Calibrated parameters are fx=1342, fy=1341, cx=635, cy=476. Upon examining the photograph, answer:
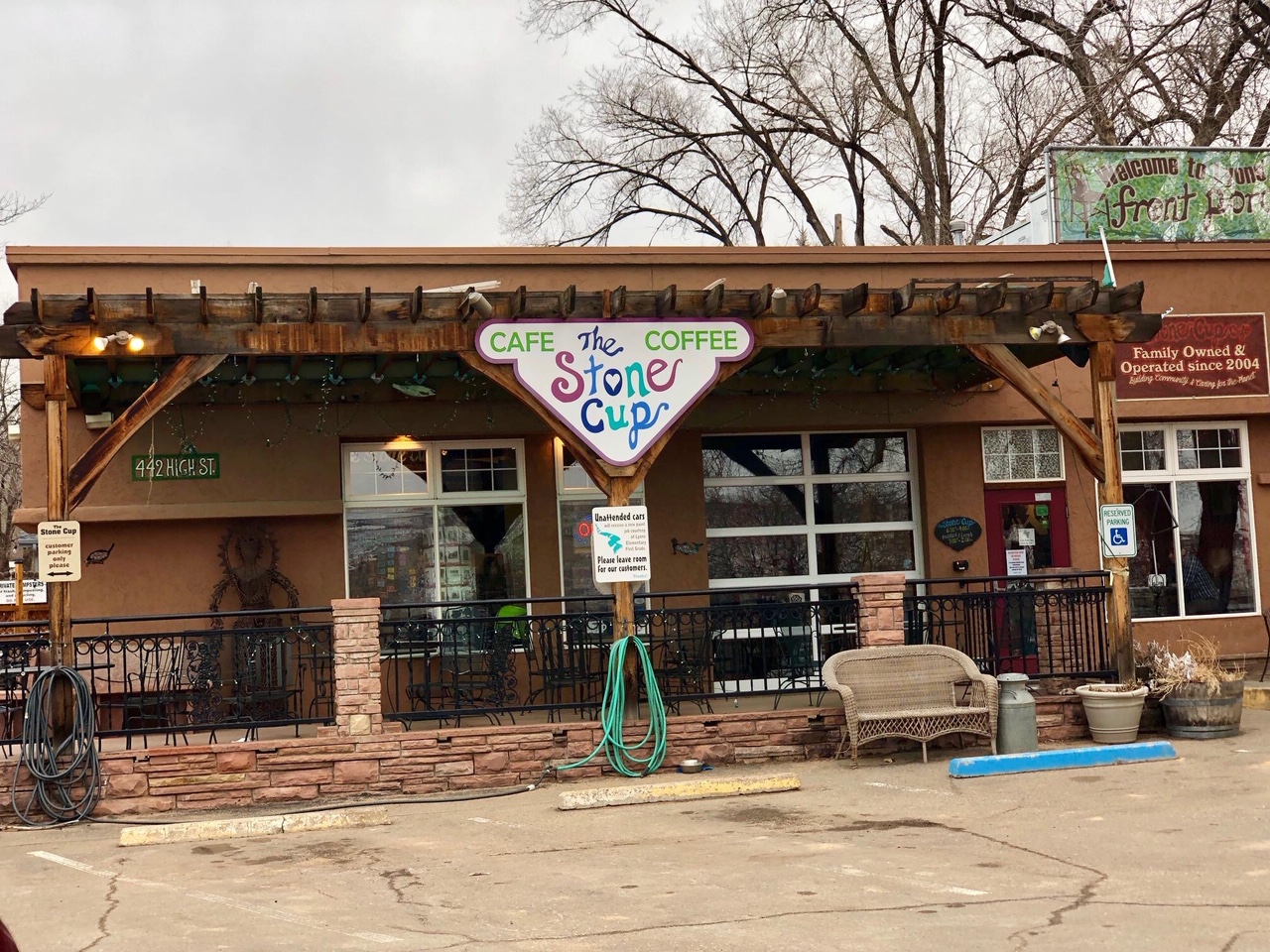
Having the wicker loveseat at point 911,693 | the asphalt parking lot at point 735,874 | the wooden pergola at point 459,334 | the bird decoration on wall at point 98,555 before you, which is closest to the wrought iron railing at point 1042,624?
the wooden pergola at point 459,334

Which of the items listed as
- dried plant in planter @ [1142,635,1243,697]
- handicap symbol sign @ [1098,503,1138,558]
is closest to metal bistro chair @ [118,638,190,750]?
handicap symbol sign @ [1098,503,1138,558]

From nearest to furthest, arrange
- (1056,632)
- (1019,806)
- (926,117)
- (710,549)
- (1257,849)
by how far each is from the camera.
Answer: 1. (1257,849)
2. (1019,806)
3. (1056,632)
4. (710,549)
5. (926,117)

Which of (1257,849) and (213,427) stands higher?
(213,427)

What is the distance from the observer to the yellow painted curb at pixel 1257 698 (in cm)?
1302

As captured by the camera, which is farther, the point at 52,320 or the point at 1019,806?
the point at 52,320

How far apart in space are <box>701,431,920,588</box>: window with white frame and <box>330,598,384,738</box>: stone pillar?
4856mm

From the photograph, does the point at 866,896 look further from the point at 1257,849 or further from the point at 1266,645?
the point at 1266,645

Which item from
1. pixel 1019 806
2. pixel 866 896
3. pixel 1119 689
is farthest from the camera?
pixel 1119 689

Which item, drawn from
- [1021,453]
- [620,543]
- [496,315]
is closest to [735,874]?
[620,543]

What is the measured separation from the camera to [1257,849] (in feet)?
24.6

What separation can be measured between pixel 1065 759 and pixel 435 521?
654cm

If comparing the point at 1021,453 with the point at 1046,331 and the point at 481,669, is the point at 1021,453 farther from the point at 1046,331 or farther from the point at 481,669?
the point at 481,669

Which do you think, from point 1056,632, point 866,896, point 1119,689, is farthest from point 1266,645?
point 866,896

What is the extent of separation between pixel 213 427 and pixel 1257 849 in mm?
9828
